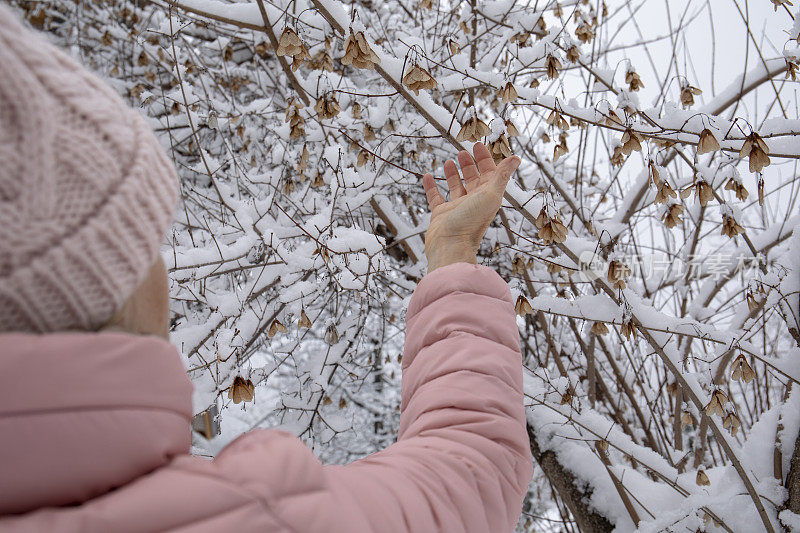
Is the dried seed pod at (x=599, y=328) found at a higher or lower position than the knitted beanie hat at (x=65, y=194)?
higher

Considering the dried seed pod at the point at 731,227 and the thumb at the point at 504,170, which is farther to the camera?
the dried seed pod at the point at 731,227

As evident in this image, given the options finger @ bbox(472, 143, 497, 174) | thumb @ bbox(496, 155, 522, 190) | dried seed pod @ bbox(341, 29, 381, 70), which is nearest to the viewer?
thumb @ bbox(496, 155, 522, 190)

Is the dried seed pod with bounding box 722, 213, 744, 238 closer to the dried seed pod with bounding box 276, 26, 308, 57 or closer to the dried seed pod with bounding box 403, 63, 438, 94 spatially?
the dried seed pod with bounding box 403, 63, 438, 94

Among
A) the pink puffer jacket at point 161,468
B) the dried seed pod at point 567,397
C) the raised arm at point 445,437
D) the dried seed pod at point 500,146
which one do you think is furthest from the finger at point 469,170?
the dried seed pod at point 567,397

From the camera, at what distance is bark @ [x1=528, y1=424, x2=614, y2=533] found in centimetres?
223

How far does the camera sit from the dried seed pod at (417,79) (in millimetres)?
1600

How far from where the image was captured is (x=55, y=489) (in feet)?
1.58

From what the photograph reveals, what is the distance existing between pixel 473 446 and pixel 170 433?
1.47ft

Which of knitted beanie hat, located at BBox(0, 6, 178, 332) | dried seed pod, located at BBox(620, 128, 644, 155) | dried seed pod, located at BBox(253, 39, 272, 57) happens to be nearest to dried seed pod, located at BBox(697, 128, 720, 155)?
dried seed pod, located at BBox(620, 128, 644, 155)

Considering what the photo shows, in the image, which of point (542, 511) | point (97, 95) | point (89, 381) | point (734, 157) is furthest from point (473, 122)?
point (542, 511)

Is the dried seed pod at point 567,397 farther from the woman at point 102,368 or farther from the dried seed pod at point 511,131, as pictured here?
the woman at point 102,368

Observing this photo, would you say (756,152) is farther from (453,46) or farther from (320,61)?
(320,61)

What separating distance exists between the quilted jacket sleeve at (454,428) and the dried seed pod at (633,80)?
1.41 meters

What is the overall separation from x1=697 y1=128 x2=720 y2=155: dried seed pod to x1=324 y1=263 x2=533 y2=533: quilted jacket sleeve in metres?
0.79
